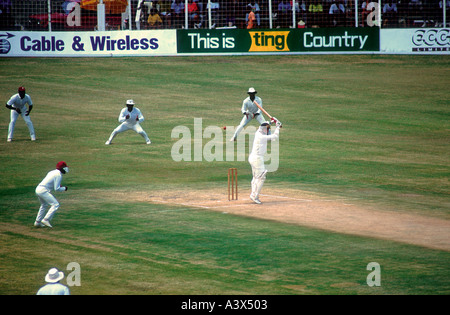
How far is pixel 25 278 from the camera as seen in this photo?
48.0ft

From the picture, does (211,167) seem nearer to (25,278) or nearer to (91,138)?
(91,138)

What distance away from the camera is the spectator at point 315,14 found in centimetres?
4409

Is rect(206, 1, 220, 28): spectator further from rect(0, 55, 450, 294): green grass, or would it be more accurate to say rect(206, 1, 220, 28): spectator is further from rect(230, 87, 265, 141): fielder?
rect(230, 87, 265, 141): fielder

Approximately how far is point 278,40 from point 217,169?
68.8ft

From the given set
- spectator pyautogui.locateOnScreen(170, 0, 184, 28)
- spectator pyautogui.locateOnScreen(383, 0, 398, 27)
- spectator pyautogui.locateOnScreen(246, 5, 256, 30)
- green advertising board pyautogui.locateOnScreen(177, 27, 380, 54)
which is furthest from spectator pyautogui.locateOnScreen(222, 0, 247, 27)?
spectator pyautogui.locateOnScreen(383, 0, 398, 27)

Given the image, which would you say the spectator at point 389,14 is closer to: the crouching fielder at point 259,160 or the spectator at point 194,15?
the spectator at point 194,15

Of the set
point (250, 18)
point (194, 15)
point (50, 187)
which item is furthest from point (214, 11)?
point (50, 187)

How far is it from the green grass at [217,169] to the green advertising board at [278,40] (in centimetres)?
89

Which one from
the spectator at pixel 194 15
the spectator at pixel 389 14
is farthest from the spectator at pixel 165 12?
the spectator at pixel 389 14

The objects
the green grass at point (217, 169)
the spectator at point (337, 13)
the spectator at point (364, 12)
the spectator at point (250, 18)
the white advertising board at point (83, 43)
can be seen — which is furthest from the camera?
the white advertising board at point (83, 43)

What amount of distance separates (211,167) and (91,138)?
282 inches

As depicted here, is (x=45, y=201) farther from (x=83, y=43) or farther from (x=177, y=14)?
(x=177, y=14)

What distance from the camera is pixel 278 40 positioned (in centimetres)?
4506

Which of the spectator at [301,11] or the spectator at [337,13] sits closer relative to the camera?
the spectator at [337,13]
